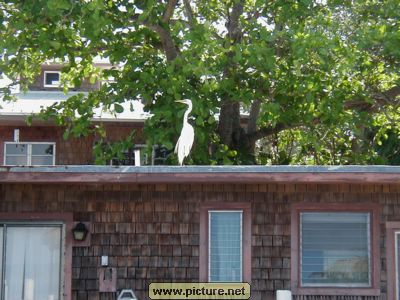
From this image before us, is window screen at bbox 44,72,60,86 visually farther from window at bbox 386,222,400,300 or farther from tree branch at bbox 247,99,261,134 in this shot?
window at bbox 386,222,400,300

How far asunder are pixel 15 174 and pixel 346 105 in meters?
8.47

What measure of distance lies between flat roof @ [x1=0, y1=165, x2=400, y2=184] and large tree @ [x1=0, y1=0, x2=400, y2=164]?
163 inches

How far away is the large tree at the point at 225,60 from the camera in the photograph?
13.7 metres

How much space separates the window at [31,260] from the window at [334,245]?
10.3 ft

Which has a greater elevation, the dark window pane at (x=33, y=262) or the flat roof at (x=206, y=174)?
the flat roof at (x=206, y=174)

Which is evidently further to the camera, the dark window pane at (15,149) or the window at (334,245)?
the dark window pane at (15,149)

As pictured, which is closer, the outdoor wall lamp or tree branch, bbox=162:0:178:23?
the outdoor wall lamp

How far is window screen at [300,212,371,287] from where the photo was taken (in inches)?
398

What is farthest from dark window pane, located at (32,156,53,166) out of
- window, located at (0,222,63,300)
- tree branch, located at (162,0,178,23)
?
window, located at (0,222,63,300)

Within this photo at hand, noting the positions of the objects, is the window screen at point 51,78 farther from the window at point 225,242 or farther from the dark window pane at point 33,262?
the window at point 225,242

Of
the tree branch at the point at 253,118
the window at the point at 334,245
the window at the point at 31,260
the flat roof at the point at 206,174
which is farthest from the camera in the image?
the tree branch at the point at 253,118

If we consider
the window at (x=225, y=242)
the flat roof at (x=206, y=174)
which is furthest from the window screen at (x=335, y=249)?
the flat roof at (x=206, y=174)

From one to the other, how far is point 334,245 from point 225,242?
142 cm

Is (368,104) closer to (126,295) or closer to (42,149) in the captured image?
(42,149)
